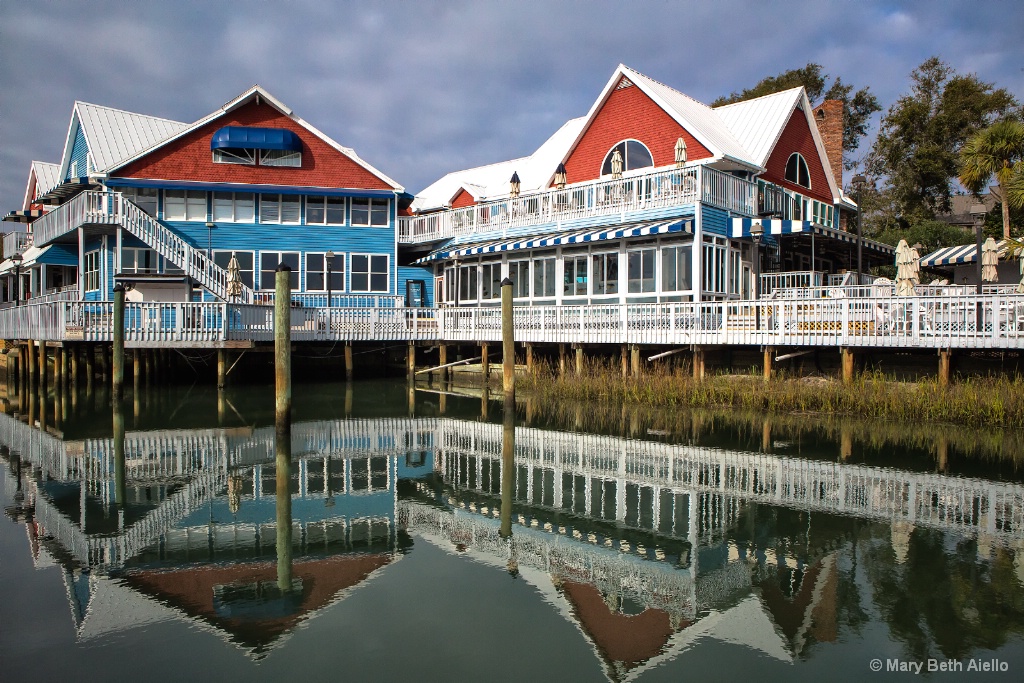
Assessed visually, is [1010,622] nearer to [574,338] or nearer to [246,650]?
[246,650]

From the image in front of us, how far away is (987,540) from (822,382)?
1048 cm

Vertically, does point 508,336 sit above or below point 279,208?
below

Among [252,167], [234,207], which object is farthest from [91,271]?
[252,167]

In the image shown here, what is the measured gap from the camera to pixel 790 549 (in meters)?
9.31

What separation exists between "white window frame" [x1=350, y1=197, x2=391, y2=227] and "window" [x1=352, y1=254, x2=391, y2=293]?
141 cm

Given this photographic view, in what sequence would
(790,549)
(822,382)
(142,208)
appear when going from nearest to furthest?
(790,549) < (822,382) < (142,208)

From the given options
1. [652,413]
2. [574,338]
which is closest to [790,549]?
[652,413]

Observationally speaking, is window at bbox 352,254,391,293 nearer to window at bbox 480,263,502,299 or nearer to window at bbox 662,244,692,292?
window at bbox 480,263,502,299

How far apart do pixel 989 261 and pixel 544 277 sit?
1381 cm

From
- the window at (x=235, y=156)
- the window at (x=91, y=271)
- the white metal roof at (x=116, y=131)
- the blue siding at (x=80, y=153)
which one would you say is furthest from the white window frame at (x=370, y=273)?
the blue siding at (x=80, y=153)

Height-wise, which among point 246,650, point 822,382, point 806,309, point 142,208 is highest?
point 142,208

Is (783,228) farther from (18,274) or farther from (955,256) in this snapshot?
(18,274)

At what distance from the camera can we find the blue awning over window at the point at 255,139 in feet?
105

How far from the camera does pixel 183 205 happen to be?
1271 inches
